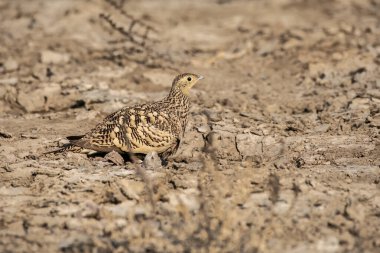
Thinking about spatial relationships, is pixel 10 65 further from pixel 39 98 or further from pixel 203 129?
pixel 203 129

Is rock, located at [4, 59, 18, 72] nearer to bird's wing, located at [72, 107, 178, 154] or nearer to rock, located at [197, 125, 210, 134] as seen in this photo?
bird's wing, located at [72, 107, 178, 154]

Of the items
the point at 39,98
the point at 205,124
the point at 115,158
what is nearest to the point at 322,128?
the point at 205,124

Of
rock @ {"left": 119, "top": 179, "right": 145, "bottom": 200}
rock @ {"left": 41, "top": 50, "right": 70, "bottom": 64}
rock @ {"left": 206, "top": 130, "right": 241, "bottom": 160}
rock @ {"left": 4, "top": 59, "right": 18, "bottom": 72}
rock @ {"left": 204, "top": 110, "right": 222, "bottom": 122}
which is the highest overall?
rock @ {"left": 41, "top": 50, "right": 70, "bottom": 64}

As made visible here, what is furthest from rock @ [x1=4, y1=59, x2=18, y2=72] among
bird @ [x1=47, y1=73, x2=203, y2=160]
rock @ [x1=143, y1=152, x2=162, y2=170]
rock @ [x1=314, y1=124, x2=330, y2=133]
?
rock @ [x1=314, y1=124, x2=330, y2=133]

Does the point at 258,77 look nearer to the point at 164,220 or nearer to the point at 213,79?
the point at 213,79

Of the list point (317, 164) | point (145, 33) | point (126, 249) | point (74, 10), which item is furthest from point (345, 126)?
point (74, 10)

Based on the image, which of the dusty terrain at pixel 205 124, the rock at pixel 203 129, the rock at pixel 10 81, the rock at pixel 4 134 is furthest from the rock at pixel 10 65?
the rock at pixel 203 129

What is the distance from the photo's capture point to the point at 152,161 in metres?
5.46

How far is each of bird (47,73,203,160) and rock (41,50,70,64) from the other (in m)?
3.32

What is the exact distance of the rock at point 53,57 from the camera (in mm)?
8962

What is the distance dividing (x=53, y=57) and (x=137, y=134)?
4002 mm

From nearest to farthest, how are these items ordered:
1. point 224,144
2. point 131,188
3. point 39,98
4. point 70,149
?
point 131,188 → point 70,149 → point 224,144 → point 39,98

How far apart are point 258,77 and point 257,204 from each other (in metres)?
4.16

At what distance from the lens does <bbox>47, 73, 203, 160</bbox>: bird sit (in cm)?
555
